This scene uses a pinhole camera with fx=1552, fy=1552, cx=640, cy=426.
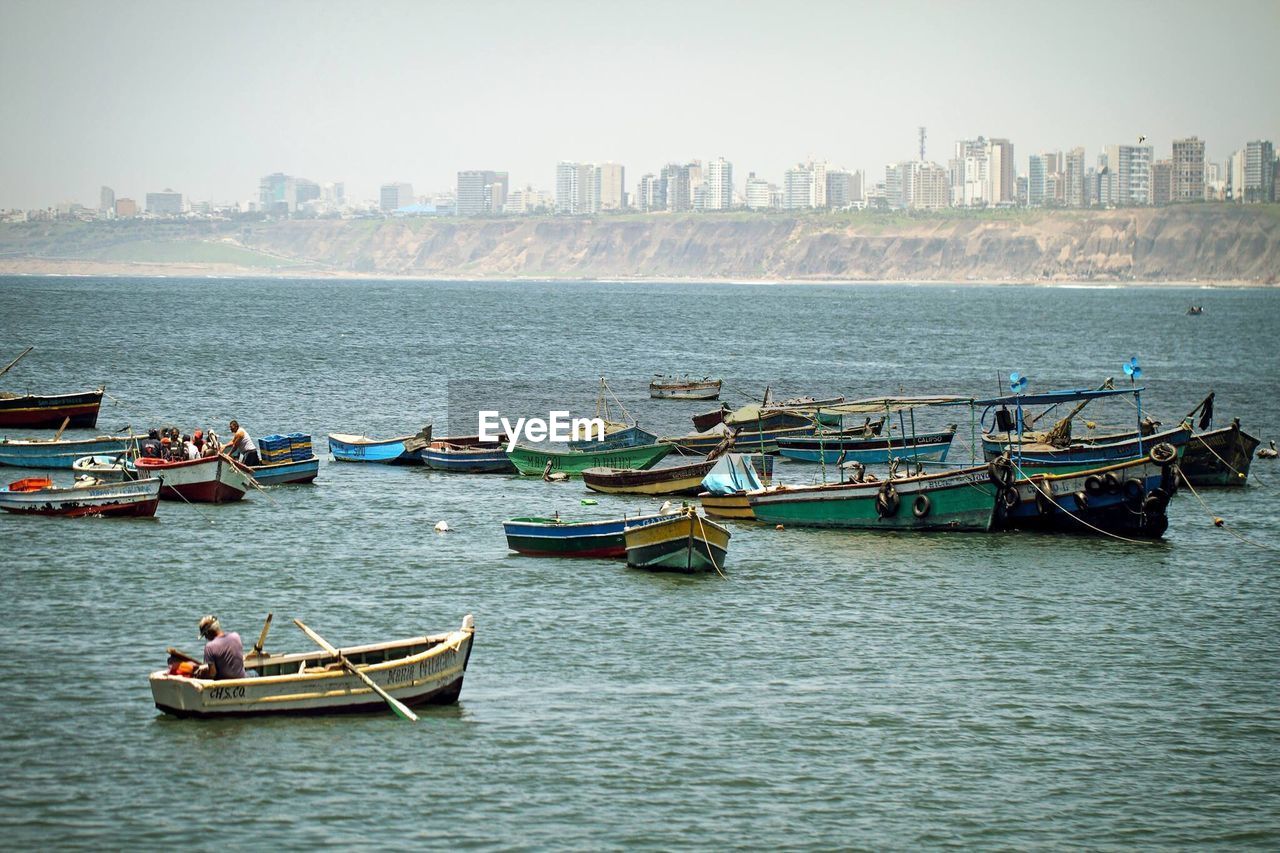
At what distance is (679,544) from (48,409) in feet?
127

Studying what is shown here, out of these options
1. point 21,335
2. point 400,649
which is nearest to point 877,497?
point 400,649

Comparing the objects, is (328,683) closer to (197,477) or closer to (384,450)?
(197,477)

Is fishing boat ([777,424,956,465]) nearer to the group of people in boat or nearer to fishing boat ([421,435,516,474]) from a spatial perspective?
fishing boat ([421,435,516,474])

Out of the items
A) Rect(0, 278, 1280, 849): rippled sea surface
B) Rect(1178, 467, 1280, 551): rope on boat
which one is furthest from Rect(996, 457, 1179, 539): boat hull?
Rect(1178, 467, 1280, 551): rope on boat

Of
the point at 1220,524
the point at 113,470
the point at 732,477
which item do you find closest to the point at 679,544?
the point at 732,477

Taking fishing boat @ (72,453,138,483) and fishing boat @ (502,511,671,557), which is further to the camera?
fishing boat @ (72,453,138,483)

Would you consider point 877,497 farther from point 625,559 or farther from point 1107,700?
point 1107,700

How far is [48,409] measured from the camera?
6669 centimetres

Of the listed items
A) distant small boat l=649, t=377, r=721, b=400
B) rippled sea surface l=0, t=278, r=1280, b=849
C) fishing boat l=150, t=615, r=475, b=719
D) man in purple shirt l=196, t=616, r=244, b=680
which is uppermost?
distant small boat l=649, t=377, r=721, b=400

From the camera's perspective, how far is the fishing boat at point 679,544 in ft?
126

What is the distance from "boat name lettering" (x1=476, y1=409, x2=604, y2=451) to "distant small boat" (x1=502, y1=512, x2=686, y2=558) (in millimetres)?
16648

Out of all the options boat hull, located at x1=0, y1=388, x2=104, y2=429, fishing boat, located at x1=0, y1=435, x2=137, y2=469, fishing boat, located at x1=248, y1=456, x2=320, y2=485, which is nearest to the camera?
fishing boat, located at x1=248, y1=456, x2=320, y2=485

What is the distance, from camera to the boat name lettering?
59312mm

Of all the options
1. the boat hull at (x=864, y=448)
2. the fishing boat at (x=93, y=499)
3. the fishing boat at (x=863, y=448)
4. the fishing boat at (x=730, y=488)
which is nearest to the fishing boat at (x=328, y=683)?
the fishing boat at (x=93, y=499)
